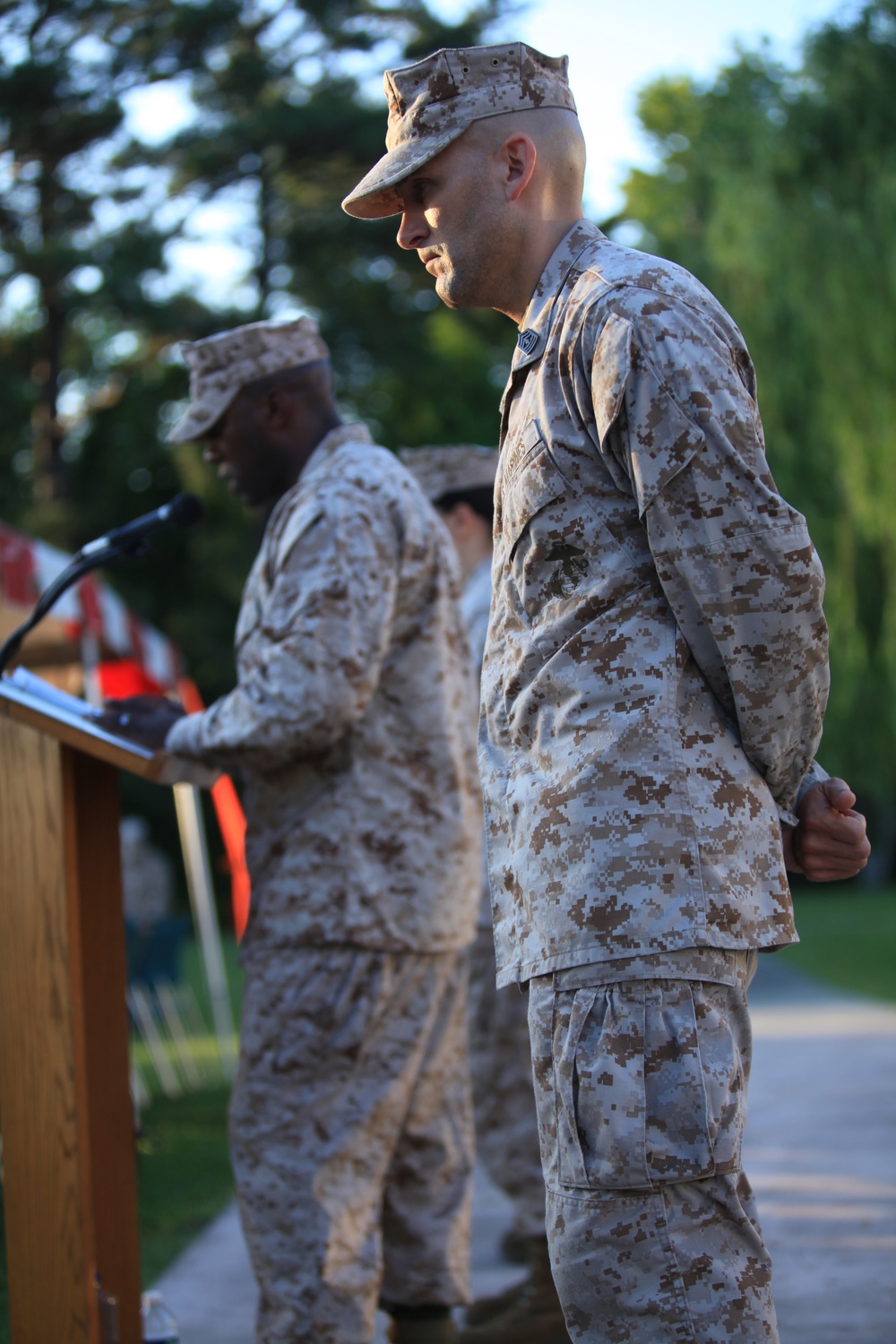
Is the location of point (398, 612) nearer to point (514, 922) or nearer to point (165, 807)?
point (514, 922)

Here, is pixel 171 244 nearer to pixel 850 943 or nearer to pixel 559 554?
pixel 850 943

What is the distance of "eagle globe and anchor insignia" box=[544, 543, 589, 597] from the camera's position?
1913 millimetres

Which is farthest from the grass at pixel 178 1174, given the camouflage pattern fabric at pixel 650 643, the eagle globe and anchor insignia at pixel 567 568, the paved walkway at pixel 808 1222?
the eagle globe and anchor insignia at pixel 567 568

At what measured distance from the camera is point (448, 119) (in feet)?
6.68

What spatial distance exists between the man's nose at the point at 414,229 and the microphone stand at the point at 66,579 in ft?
3.96

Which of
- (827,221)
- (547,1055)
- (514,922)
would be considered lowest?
(547,1055)

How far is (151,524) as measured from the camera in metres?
3.15

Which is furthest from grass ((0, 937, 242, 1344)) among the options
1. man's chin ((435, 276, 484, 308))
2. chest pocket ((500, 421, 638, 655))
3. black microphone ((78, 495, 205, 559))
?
man's chin ((435, 276, 484, 308))

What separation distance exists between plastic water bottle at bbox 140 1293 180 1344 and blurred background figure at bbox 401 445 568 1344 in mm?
1003

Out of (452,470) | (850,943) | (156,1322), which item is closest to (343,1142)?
(156,1322)

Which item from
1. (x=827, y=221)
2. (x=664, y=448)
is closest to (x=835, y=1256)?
(x=664, y=448)

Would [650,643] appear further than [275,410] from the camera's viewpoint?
No

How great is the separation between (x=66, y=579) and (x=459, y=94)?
4.76 ft

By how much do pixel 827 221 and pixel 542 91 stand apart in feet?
54.2
